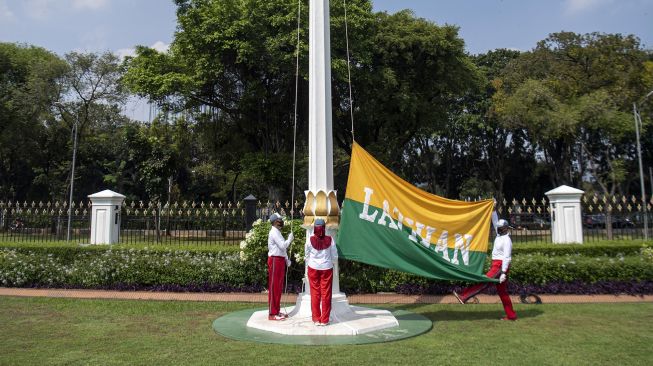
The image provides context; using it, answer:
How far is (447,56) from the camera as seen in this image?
2442 cm

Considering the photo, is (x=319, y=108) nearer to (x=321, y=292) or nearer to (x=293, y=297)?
(x=321, y=292)

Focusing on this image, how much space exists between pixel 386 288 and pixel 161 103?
18.0 meters

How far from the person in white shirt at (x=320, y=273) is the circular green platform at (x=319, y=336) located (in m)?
0.46

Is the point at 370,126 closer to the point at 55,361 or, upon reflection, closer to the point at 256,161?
the point at 256,161

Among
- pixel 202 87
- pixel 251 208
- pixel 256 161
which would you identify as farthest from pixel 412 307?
pixel 202 87

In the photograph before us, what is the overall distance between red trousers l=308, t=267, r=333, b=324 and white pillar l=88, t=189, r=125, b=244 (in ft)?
28.1

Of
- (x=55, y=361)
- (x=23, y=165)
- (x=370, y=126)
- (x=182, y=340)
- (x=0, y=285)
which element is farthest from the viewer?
(x=23, y=165)

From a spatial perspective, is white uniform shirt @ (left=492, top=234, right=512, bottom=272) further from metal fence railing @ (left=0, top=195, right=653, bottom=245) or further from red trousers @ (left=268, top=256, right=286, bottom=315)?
metal fence railing @ (left=0, top=195, right=653, bottom=245)

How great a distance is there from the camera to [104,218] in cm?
1360

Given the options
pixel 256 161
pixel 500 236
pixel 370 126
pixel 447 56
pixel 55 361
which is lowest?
pixel 55 361

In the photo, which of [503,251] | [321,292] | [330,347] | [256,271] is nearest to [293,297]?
[256,271]

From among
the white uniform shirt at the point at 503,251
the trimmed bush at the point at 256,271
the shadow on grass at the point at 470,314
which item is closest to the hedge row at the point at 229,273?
the trimmed bush at the point at 256,271

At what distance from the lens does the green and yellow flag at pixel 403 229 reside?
25.2 feet

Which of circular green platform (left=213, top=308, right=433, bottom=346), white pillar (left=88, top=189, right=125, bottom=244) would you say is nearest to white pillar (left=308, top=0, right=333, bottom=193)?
circular green platform (left=213, top=308, right=433, bottom=346)
